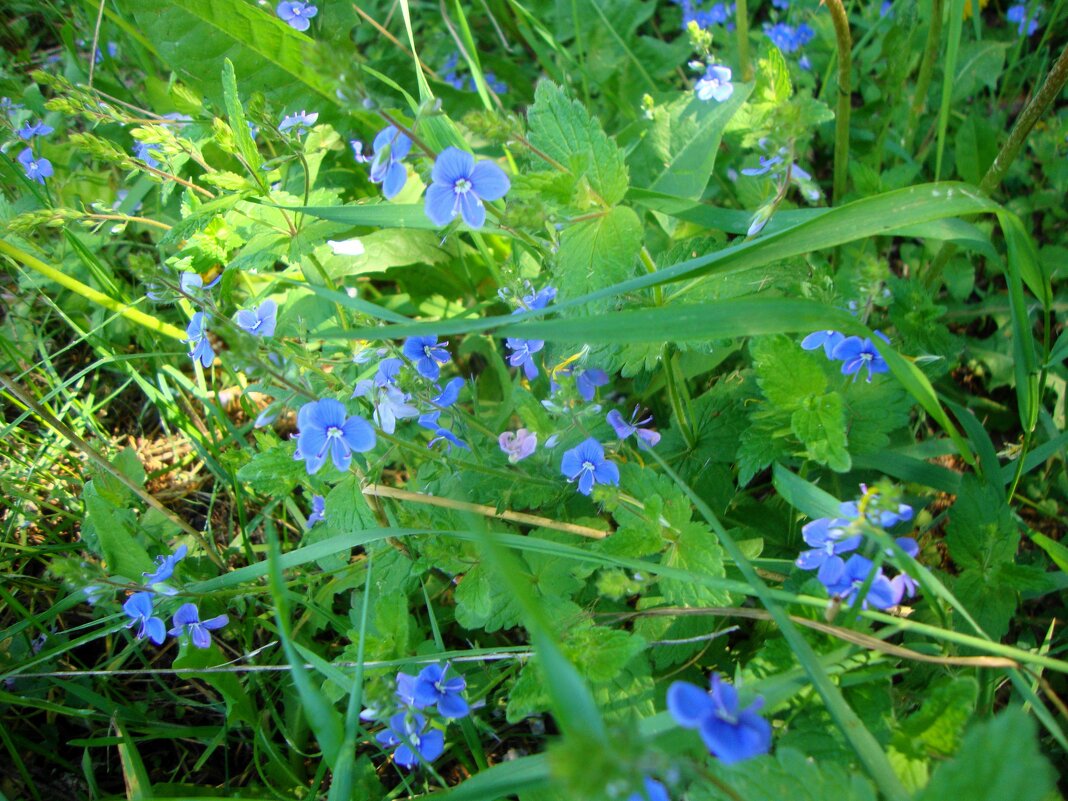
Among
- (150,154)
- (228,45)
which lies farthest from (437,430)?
(228,45)

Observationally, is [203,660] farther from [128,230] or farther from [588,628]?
[128,230]

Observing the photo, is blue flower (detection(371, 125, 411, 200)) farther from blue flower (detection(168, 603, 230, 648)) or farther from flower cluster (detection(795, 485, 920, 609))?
blue flower (detection(168, 603, 230, 648))

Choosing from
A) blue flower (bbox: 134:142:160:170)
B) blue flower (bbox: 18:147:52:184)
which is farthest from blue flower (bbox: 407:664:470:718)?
blue flower (bbox: 18:147:52:184)

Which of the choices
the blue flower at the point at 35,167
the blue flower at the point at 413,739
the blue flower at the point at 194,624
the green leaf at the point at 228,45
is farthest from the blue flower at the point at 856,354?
the blue flower at the point at 35,167

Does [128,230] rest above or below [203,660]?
above

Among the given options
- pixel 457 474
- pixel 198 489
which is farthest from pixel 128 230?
pixel 457 474

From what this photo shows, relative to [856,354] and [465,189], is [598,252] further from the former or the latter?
[856,354]
